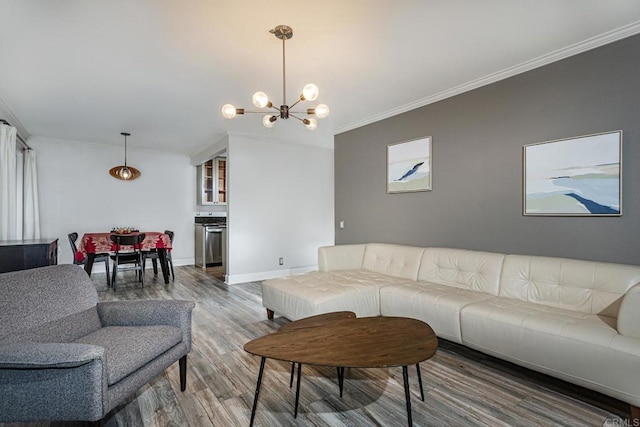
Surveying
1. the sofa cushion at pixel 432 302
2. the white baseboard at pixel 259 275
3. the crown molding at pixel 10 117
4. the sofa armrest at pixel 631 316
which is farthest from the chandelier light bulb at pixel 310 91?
the crown molding at pixel 10 117

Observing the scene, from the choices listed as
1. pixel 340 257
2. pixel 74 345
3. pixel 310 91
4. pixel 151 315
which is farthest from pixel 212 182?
pixel 74 345

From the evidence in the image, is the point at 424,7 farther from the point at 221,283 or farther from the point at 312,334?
the point at 221,283

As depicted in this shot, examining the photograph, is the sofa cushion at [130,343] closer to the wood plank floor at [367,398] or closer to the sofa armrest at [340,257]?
the wood plank floor at [367,398]

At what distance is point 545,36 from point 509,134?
0.89 metres

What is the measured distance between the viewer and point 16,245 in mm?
3492

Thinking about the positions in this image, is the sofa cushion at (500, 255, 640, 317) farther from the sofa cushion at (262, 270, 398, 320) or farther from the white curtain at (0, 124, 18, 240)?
the white curtain at (0, 124, 18, 240)

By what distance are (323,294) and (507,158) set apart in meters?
2.29

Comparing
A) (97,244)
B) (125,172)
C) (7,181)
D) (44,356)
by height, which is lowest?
(44,356)

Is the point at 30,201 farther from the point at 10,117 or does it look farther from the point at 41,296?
the point at 41,296

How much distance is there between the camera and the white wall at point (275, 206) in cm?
515

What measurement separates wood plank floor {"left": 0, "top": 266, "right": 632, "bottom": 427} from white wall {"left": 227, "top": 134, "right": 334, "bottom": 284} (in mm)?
2671

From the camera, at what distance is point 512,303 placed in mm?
2537

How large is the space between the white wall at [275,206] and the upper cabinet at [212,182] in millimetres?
1919

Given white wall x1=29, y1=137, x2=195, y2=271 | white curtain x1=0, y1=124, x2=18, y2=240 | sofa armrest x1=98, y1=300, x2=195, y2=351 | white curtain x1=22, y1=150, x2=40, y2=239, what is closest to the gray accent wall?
sofa armrest x1=98, y1=300, x2=195, y2=351
